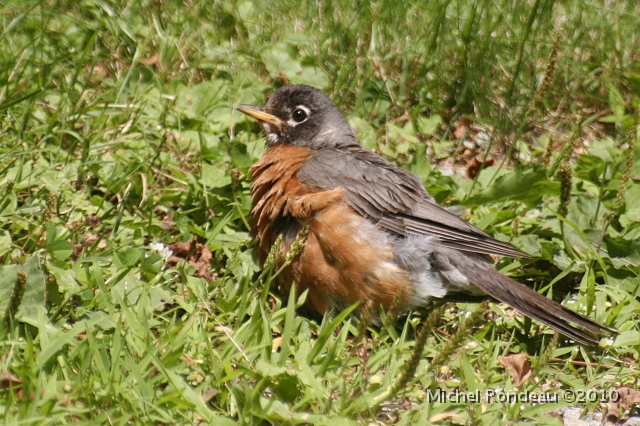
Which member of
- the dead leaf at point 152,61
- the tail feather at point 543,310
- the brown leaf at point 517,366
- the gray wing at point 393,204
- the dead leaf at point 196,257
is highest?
the dead leaf at point 152,61

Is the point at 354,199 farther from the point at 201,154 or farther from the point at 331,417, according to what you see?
the point at 331,417

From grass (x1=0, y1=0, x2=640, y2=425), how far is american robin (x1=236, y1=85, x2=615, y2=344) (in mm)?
219

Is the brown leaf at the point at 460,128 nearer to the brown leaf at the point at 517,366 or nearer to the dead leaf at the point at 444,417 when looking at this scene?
the brown leaf at the point at 517,366

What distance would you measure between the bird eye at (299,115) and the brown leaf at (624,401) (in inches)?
122

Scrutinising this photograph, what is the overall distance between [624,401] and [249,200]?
9.43 ft

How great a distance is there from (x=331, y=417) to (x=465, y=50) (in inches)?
175

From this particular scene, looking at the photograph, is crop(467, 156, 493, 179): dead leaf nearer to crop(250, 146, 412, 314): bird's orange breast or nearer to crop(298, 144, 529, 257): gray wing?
crop(298, 144, 529, 257): gray wing

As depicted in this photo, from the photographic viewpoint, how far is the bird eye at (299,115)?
249 inches

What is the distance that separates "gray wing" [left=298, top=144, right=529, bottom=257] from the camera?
5.36 m

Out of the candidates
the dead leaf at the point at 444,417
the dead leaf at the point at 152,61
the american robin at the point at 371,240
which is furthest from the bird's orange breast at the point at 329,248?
the dead leaf at the point at 152,61

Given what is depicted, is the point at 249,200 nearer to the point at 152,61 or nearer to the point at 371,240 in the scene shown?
the point at 371,240

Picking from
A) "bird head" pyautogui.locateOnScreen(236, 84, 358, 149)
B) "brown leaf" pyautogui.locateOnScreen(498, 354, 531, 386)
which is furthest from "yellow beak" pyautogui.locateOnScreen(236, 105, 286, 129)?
"brown leaf" pyautogui.locateOnScreen(498, 354, 531, 386)

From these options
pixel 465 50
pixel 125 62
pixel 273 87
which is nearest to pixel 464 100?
pixel 465 50

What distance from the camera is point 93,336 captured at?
3920mm
